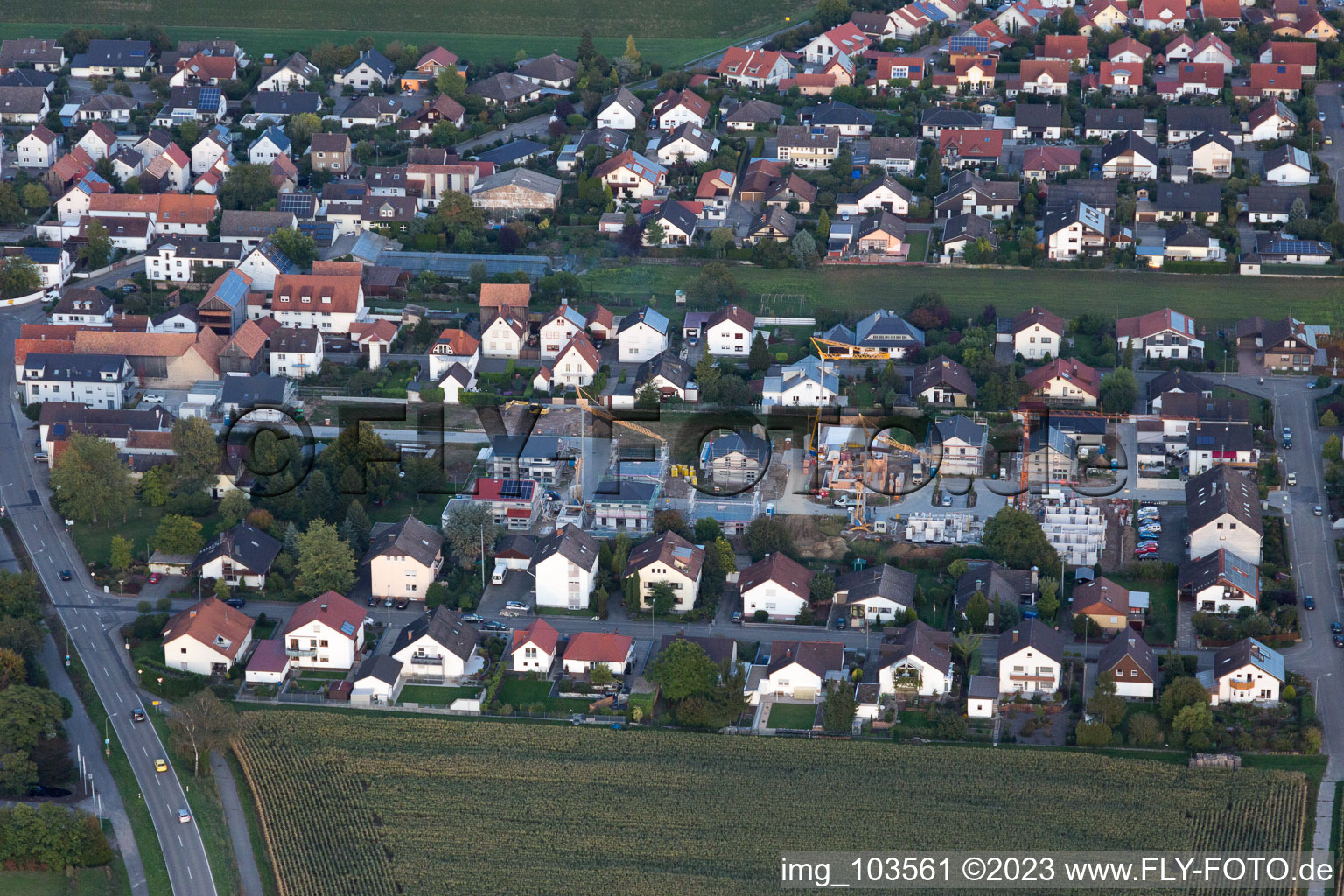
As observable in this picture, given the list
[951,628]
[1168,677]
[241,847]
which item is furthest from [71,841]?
[1168,677]

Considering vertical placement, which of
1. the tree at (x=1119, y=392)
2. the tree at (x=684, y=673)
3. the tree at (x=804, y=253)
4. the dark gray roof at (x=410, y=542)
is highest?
the tree at (x=804, y=253)

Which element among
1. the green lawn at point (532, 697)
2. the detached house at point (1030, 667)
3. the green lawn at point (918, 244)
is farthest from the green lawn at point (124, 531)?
the green lawn at point (918, 244)

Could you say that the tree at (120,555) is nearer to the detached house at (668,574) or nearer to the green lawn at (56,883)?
the green lawn at (56,883)

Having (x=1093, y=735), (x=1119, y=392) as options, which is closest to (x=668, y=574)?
(x=1093, y=735)

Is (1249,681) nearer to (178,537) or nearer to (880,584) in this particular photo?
(880,584)

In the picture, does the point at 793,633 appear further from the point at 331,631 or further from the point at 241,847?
the point at 241,847
